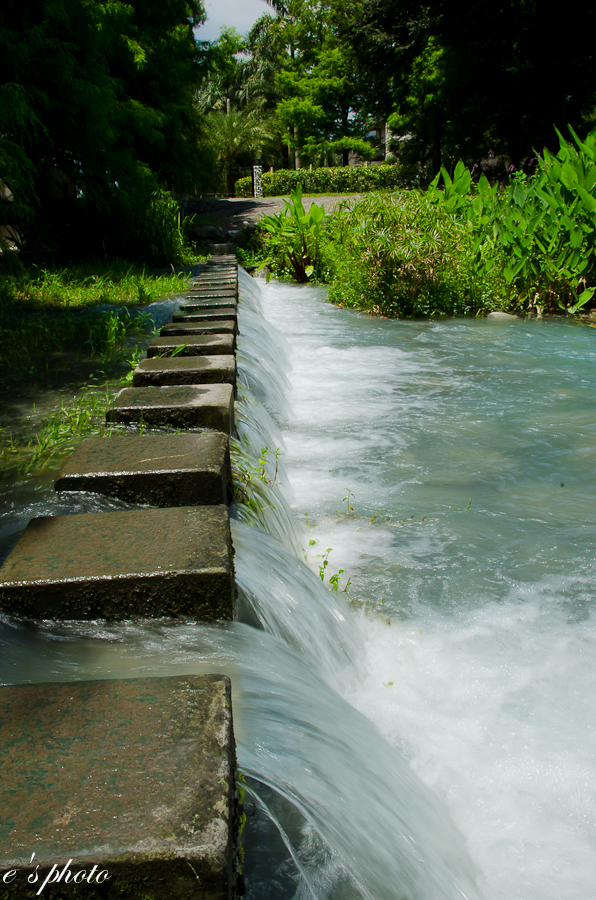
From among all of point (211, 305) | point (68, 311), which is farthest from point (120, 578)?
point (68, 311)

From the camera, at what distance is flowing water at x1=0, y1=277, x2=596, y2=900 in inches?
49.3

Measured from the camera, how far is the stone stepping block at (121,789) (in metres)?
0.80

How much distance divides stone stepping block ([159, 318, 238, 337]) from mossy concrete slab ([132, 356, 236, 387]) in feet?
2.47

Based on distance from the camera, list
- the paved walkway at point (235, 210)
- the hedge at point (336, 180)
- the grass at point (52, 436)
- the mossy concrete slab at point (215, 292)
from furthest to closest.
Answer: the hedge at point (336, 180) → the paved walkway at point (235, 210) → the mossy concrete slab at point (215, 292) → the grass at point (52, 436)

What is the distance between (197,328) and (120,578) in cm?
281

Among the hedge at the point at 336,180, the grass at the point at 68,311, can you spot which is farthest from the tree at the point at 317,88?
the grass at the point at 68,311

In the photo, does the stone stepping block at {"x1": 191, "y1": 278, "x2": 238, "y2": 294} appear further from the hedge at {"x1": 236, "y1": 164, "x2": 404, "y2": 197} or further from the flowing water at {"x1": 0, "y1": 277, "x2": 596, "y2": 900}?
the hedge at {"x1": 236, "y1": 164, "x2": 404, "y2": 197}

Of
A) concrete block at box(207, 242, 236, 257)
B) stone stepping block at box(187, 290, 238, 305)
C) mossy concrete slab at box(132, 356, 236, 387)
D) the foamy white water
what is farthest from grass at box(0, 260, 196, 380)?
concrete block at box(207, 242, 236, 257)

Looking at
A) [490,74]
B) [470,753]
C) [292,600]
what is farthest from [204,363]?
[490,74]

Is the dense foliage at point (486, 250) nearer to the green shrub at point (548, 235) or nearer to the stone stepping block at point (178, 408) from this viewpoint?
the green shrub at point (548, 235)

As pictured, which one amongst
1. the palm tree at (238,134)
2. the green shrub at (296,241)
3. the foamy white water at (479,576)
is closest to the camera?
the foamy white water at (479,576)

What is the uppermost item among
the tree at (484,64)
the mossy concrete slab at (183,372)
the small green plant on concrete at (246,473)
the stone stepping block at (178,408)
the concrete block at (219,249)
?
the tree at (484,64)

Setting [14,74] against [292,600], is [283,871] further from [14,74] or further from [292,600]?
[14,74]

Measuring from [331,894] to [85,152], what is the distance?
9.22 m
